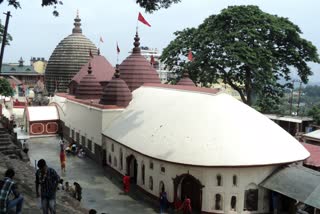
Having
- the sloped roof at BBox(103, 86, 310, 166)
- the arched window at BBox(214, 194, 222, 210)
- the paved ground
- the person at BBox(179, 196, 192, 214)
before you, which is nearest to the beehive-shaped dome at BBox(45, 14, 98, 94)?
the paved ground

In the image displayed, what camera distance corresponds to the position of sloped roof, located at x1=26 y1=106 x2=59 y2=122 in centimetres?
4197

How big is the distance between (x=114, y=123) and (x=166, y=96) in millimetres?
4478

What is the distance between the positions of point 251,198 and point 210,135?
3.61m

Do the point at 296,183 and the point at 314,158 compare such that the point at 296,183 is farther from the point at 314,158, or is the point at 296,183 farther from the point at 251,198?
the point at 314,158

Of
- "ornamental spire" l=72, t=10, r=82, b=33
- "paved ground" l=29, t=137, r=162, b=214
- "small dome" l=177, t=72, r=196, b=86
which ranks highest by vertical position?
"ornamental spire" l=72, t=10, r=82, b=33

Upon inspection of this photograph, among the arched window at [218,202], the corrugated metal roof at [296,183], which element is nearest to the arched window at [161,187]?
the arched window at [218,202]

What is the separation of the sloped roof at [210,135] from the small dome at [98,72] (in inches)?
761

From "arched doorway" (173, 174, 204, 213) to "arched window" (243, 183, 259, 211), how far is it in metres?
2.20

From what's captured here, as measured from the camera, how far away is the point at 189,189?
1997 cm

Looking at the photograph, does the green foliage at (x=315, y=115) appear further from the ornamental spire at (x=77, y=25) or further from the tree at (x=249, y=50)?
the ornamental spire at (x=77, y=25)

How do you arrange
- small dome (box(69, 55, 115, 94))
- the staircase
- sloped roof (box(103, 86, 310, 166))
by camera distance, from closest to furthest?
sloped roof (box(103, 86, 310, 166)) < the staircase < small dome (box(69, 55, 115, 94))

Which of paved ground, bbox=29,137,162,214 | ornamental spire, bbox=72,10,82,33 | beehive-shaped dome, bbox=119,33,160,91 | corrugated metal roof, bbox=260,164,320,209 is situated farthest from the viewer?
ornamental spire, bbox=72,10,82,33

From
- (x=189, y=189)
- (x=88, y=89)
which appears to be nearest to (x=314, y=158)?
(x=189, y=189)

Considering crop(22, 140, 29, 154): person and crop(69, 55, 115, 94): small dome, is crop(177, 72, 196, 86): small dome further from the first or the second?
crop(22, 140, 29, 154): person
